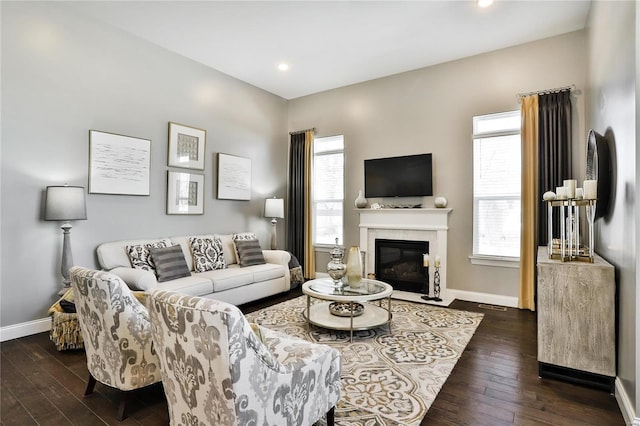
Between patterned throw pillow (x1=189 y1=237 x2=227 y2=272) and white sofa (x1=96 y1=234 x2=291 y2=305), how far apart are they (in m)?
0.07

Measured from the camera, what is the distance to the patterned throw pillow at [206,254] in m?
4.28

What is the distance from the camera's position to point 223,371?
1.22 metres

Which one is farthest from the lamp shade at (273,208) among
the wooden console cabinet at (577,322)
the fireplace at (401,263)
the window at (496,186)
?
the wooden console cabinet at (577,322)

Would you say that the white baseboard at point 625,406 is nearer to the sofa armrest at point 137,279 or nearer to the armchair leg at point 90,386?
the armchair leg at point 90,386

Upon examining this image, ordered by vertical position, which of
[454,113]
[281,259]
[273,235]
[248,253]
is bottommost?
[281,259]

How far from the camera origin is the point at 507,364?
269 cm

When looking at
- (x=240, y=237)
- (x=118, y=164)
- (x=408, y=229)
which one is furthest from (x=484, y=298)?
(x=118, y=164)

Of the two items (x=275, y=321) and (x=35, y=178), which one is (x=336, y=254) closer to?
(x=275, y=321)

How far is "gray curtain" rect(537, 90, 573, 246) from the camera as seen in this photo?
392cm

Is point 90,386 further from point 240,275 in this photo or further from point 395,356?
point 395,356

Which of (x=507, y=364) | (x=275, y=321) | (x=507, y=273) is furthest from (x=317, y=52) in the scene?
(x=507, y=364)

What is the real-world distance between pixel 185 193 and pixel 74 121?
4.90 ft

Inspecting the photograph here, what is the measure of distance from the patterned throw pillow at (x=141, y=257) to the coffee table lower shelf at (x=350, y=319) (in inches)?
72.6

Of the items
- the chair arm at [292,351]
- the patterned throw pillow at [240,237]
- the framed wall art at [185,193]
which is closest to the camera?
the chair arm at [292,351]
